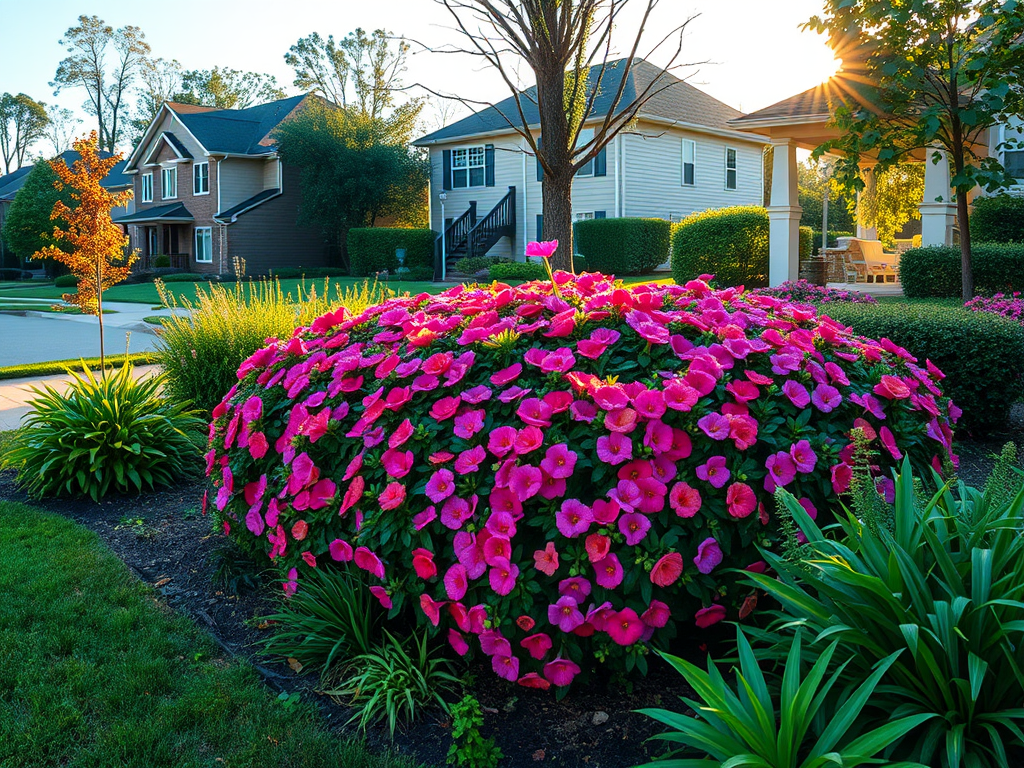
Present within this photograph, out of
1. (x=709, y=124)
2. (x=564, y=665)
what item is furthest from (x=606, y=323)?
(x=709, y=124)

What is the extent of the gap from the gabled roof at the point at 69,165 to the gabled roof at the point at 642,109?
23.5 meters

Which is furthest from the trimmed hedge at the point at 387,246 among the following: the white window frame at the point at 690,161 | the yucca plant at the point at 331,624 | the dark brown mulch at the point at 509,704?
the yucca plant at the point at 331,624

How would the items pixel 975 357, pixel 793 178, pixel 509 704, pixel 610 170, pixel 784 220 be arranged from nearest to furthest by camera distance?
pixel 509 704 → pixel 975 357 → pixel 784 220 → pixel 793 178 → pixel 610 170

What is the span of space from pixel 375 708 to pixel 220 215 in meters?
34.3

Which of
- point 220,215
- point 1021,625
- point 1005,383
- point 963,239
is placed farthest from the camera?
point 220,215

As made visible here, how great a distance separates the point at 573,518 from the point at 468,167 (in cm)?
2793

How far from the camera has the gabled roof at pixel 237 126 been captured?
3475 centimetres

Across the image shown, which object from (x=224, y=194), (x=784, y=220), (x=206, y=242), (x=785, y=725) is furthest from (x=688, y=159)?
(x=785, y=725)

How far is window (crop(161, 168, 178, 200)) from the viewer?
125ft

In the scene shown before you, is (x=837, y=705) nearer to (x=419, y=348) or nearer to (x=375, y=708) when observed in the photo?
(x=375, y=708)

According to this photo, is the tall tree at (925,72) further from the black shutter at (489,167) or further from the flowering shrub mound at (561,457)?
the black shutter at (489,167)

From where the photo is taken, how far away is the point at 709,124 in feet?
89.6

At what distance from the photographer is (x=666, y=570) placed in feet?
8.04

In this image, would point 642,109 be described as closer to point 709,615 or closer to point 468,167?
point 468,167
